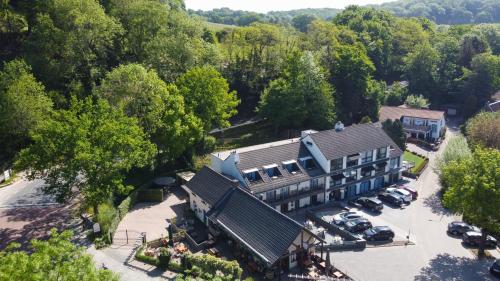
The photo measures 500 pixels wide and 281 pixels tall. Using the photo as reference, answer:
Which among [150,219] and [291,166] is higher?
[291,166]

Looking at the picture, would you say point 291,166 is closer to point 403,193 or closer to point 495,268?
point 403,193

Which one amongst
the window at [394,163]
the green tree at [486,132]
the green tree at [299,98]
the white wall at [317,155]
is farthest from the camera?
the green tree at [299,98]

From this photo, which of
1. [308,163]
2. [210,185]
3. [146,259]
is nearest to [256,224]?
[210,185]

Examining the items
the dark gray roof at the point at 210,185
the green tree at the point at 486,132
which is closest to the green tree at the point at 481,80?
the green tree at the point at 486,132

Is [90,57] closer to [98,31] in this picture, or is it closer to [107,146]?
[98,31]

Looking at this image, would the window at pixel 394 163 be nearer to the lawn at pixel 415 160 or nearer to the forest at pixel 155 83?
the lawn at pixel 415 160

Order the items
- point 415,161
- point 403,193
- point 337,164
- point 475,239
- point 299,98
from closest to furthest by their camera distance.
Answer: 1. point 475,239
2. point 337,164
3. point 403,193
4. point 415,161
5. point 299,98
